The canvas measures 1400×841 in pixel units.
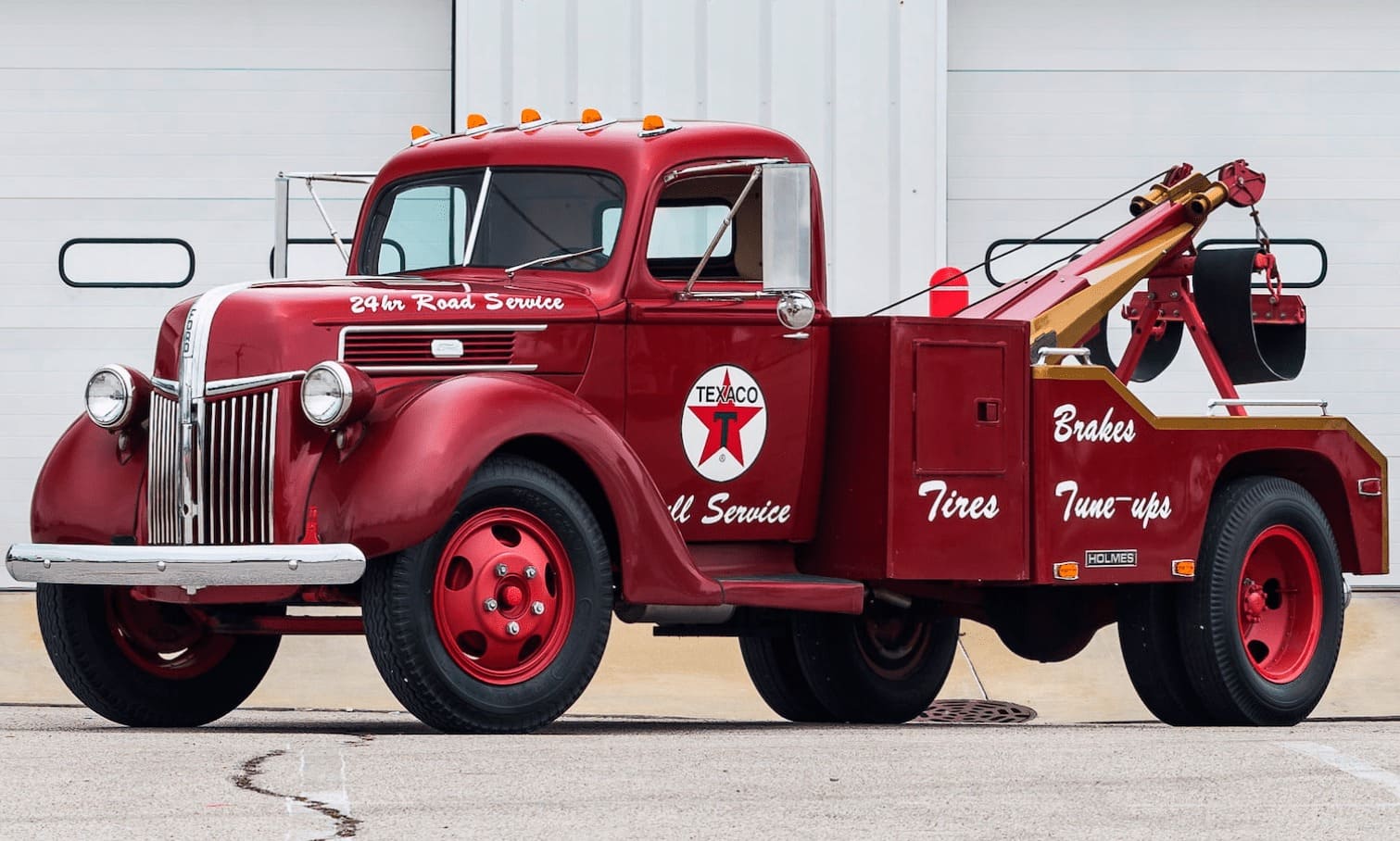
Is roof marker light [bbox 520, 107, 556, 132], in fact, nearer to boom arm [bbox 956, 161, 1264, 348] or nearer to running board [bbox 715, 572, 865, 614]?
running board [bbox 715, 572, 865, 614]

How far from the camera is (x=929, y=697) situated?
9.58 meters

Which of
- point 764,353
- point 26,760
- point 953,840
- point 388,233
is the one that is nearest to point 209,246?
point 388,233

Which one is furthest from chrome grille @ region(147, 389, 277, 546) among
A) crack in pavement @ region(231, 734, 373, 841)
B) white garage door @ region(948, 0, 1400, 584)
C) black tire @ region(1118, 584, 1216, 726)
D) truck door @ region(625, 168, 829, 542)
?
white garage door @ region(948, 0, 1400, 584)

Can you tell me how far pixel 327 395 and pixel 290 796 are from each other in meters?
1.57

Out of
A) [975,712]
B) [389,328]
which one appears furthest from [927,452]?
[975,712]

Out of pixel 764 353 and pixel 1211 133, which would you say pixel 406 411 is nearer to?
pixel 764 353

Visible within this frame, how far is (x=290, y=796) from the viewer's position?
5.07 m

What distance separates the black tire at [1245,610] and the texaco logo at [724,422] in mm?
2024

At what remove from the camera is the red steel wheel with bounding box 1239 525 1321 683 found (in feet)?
28.1

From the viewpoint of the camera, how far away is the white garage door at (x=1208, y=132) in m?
13.3

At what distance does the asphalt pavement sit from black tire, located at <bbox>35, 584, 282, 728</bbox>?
15.8 inches

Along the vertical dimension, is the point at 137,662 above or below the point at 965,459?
below

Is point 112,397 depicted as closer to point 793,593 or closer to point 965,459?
point 793,593

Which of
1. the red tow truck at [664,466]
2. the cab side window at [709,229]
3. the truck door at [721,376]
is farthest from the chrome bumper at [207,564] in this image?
the cab side window at [709,229]
